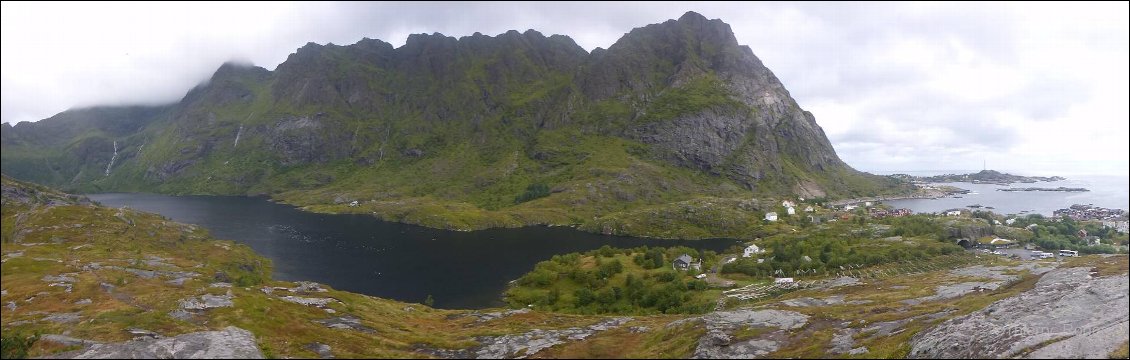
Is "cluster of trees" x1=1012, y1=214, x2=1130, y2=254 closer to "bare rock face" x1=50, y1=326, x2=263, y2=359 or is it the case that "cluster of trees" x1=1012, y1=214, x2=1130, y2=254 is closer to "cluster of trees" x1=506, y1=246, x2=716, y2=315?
"cluster of trees" x1=506, y1=246, x2=716, y2=315

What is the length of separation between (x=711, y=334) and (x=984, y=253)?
404ft

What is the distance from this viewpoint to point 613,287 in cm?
11212

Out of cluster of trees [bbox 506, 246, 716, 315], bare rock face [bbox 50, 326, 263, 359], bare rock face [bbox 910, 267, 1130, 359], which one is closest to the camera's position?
bare rock face [bbox 910, 267, 1130, 359]

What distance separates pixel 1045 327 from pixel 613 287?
82815mm

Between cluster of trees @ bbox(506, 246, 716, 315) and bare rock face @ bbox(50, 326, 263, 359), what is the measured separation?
68758 millimetres

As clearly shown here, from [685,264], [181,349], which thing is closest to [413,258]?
[685,264]

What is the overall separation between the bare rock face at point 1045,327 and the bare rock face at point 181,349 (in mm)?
52008

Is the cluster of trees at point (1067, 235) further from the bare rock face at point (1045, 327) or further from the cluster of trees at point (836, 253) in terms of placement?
the bare rock face at point (1045, 327)

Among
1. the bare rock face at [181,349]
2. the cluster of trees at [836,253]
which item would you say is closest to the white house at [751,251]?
the cluster of trees at [836,253]

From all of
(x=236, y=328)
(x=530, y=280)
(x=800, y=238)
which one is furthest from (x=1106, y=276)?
(x=800, y=238)

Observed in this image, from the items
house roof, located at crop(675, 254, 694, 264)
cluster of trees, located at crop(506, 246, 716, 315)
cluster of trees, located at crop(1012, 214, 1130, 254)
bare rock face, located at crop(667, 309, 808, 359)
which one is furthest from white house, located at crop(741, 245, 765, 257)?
bare rock face, located at crop(667, 309, 808, 359)

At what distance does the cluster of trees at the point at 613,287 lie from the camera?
101250 mm

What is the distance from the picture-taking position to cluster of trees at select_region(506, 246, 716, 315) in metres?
101

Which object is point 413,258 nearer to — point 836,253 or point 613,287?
point 613,287
